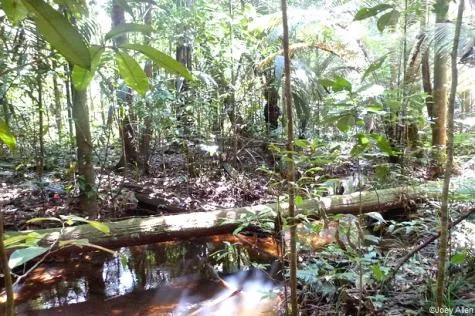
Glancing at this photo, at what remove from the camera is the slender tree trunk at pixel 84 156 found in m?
3.79

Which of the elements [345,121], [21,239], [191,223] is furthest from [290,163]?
[191,223]

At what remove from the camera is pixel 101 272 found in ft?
12.0

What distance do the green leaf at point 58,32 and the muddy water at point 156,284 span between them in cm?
227

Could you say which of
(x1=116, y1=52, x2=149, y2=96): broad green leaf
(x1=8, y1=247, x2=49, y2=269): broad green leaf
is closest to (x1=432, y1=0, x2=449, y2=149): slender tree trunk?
(x1=116, y1=52, x2=149, y2=96): broad green leaf

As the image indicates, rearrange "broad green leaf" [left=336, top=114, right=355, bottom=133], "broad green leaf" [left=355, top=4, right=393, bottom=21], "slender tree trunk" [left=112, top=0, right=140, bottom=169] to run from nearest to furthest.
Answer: "broad green leaf" [left=355, top=4, right=393, bottom=21], "broad green leaf" [left=336, top=114, right=355, bottom=133], "slender tree trunk" [left=112, top=0, right=140, bottom=169]

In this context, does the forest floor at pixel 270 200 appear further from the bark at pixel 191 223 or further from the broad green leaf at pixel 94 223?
the broad green leaf at pixel 94 223

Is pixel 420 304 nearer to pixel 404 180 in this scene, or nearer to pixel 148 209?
pixel 404 180

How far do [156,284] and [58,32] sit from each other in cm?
314

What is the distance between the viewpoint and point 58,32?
22.6 inches

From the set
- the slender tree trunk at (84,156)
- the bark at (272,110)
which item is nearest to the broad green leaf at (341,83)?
the slender tree trunk at (84,156)

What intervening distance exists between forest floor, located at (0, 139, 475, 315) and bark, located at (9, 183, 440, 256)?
25 centimetres

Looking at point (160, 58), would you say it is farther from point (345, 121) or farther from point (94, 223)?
point (345, 121)

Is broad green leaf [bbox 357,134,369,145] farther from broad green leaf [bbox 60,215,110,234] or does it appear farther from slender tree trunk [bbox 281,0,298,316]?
broad green leaf [bbox 60,215,110,234]

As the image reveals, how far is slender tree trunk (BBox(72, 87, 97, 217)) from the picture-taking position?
12.4ft
